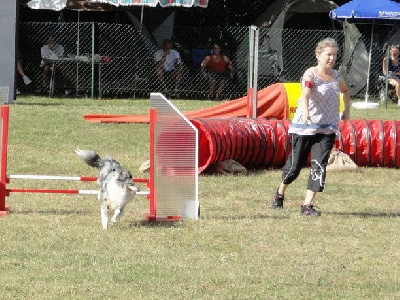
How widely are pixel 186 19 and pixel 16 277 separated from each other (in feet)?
67.4

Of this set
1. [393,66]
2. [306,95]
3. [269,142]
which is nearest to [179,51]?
[393,66]

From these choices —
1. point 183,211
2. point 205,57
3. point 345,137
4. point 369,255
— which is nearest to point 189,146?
point 183,211

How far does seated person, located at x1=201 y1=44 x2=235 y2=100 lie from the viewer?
23.5 m

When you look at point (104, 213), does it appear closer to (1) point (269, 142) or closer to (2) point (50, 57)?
(1) point (269, 142)

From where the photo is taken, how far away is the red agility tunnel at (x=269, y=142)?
12.5 meters

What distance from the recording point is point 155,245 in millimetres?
8281

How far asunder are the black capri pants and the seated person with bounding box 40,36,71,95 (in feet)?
45.0

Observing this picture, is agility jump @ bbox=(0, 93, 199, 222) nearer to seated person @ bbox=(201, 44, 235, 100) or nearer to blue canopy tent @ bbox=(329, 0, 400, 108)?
seated person @ bbox=(201, 44, 235, 100)

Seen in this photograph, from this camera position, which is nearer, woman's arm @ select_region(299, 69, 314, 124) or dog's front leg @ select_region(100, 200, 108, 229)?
dog's front leg @ select_region(100, 200, 108, 229)

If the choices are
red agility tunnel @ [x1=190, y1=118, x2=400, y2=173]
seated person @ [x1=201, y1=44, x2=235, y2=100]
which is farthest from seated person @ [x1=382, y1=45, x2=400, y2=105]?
red agility tunnel @ [x1=190, y1=118, x2=400, y2=173]

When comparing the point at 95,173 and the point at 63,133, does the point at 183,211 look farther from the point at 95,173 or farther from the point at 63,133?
the point at 63,133

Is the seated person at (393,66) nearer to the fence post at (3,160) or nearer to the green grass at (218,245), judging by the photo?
the green grass at (218,245)

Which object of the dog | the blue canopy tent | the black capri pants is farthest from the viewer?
the blue canopy tent

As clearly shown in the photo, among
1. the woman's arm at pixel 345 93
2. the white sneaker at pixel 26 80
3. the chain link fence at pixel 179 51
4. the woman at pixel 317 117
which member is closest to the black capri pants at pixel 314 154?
the woman at pixel 317 117
